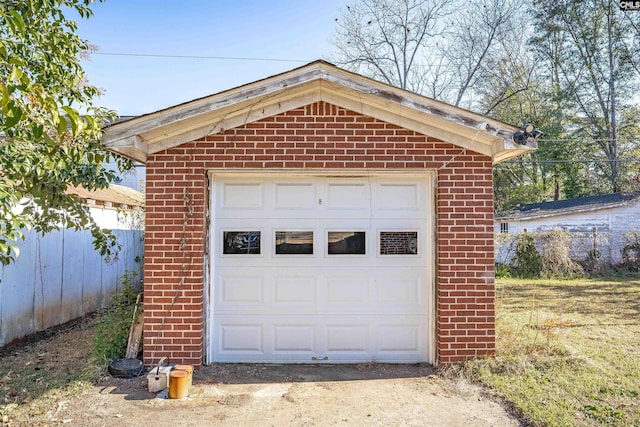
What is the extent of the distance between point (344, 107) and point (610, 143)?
25.2 metres

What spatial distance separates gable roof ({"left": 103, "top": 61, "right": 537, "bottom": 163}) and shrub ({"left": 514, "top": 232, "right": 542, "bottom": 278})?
10538 mm

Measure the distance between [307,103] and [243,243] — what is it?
1.94 m

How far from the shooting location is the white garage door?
5426mm

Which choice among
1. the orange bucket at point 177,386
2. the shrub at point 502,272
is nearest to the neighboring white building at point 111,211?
the orange bucket at point 177,386

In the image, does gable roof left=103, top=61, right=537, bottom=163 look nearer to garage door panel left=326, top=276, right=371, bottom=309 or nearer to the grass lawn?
garage door panel left=326, top=276, right=371, bottom=309

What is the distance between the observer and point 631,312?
8531 mm

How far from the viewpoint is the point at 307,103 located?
5262 mm

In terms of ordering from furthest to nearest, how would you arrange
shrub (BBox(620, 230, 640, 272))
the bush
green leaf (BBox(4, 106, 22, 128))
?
shrub (BBox(620, 230, 640, 272)) < the bush < green leaf (BBox(4, 106, 22, 128))

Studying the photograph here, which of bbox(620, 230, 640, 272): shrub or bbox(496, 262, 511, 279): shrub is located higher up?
bbox(620, 230, 640, 272): shrub

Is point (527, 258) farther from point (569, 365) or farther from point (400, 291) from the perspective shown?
point (400, 291)

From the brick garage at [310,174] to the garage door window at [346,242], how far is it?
780 millimetres

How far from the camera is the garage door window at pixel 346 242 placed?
5.48 m

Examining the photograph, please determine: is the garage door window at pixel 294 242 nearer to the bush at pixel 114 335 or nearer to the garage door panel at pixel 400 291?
the garage door panel at pixel 400 291

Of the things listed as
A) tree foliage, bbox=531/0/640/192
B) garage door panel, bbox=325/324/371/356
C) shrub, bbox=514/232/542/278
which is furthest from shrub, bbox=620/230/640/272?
garage door panel, bbox=325/324/371/356
